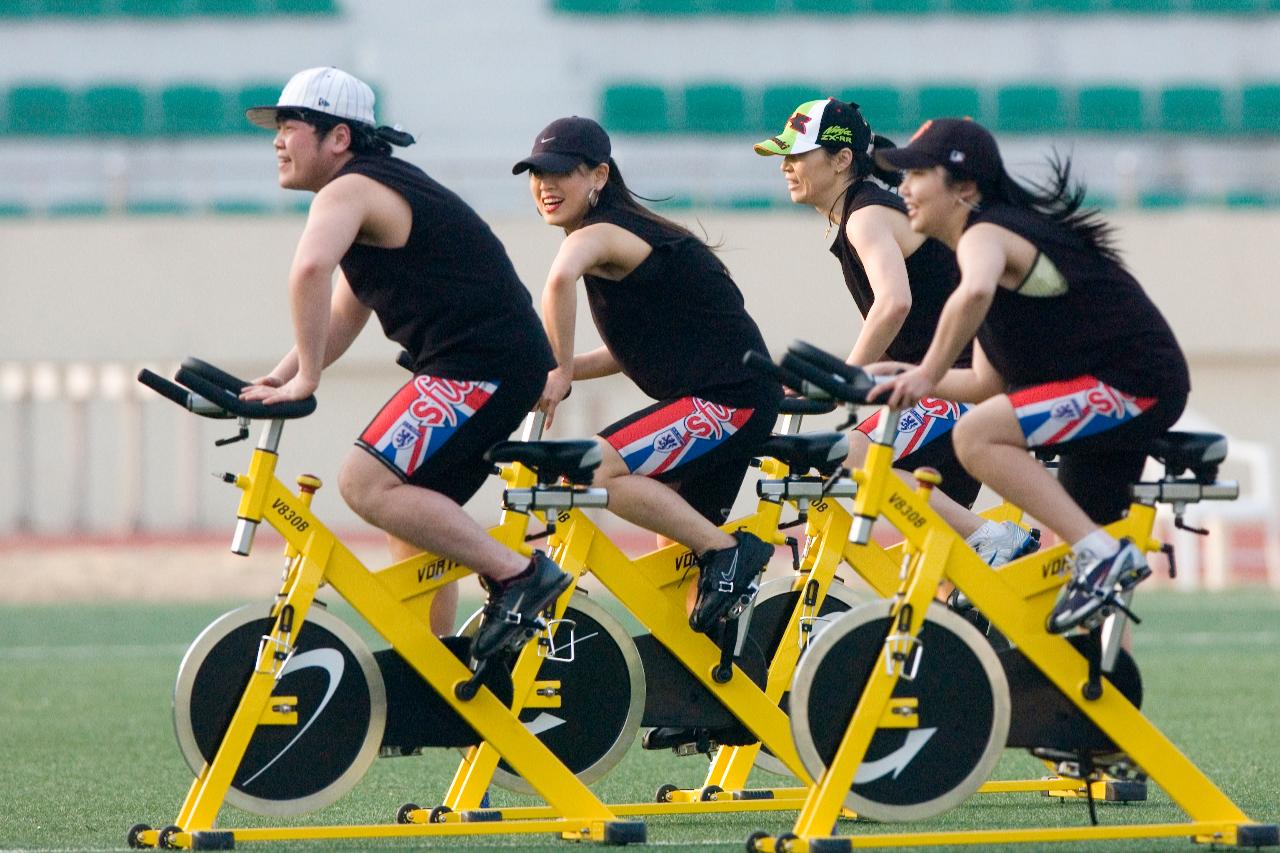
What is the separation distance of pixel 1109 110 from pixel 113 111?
14.0m

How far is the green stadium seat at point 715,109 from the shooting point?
27953mm

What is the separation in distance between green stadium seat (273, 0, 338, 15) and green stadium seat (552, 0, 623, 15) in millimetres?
3140

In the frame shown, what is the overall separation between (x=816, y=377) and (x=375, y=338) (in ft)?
70.0

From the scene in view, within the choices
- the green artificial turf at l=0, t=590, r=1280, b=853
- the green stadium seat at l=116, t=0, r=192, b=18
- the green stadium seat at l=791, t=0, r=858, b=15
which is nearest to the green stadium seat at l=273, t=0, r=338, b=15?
the green stadium seat at l=116, t=0, r=192, b=18

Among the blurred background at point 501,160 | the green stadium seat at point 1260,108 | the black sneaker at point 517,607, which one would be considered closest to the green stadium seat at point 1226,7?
the blurred background at point 501,160

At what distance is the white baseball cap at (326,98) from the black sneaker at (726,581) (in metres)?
1.55

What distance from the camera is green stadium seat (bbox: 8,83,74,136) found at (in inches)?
1081

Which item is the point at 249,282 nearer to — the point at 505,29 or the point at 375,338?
the point at 375,338

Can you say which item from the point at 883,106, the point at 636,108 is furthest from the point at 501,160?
the point at 883,106

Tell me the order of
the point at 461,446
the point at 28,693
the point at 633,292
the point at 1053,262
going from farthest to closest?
the point at 28,693 → the point at 633,292 → the point at 461,446 → the point at 1053,262

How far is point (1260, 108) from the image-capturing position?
91.9 feet

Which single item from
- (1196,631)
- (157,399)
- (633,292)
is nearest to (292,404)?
(633,292)

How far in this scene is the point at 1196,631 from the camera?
13.6m

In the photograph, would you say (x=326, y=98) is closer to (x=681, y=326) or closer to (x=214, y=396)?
(x=214, y=396)
